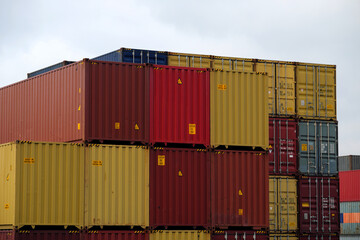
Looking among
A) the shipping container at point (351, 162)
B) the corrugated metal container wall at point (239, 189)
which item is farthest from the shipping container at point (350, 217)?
the corrugated metal container wall at point (239, 189)

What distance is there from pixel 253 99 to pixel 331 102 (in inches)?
318

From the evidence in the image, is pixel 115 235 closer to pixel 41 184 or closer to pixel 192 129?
pixel 41 184

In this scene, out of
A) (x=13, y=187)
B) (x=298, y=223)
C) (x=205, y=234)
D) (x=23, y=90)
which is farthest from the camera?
(x=298, y=223)

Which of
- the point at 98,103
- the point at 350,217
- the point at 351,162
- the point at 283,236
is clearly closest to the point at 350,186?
the point at 350,217

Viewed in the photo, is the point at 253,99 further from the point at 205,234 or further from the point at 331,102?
the point at 331,102

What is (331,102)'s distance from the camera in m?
35.5

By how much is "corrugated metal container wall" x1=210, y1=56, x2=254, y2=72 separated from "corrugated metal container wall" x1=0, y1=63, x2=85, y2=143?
25.8 feet

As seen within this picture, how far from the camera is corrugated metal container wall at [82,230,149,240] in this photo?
25.9m

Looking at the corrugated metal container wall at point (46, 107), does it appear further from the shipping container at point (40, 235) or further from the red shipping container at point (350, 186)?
the red shipping container at point (350, 186)

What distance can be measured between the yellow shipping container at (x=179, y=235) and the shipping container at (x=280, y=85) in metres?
8.32

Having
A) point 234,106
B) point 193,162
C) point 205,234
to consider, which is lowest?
point 205,234

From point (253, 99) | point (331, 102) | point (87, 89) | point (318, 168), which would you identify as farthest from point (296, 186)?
point (87, 89)

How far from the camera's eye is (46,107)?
28.8m

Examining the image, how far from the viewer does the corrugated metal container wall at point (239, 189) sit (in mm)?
27688
